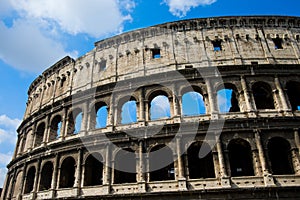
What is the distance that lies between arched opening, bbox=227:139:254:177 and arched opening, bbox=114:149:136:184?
514 centimetres

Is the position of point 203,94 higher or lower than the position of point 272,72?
lower

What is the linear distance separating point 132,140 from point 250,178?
234 inches

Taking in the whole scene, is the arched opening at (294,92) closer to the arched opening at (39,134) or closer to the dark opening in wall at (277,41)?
the dark opening in wall at (277,41)

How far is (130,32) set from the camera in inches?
682

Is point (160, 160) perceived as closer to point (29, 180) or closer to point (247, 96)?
point (247, 96)

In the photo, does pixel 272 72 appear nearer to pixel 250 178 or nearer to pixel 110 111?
pixel 250 178

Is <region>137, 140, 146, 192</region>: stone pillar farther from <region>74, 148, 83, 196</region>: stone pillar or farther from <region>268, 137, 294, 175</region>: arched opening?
<region>268, 137, 294, 175</region>: arched opening

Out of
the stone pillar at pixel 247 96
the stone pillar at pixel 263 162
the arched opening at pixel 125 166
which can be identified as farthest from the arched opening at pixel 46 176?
the stone pillar at pixel 247 96

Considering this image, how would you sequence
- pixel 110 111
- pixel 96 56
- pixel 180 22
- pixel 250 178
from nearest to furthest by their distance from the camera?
1. pixel 250 178
2. pixel 110 111
3. pixel 180 22
4. pixel 96 56

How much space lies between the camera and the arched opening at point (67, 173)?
14.7 m

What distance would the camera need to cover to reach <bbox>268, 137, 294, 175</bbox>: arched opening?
40.6ft

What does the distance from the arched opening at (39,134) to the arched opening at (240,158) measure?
42.5ft

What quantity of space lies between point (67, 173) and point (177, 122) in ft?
24.8

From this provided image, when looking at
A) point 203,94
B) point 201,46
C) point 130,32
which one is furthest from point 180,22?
point 203,94
